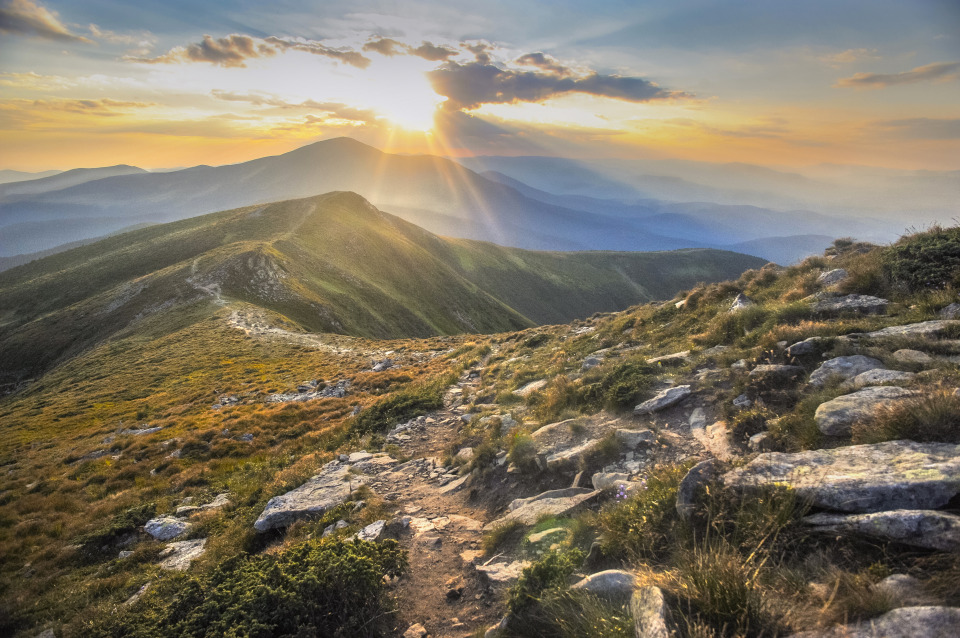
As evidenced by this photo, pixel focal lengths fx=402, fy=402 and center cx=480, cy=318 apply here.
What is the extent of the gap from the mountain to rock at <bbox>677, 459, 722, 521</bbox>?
5667cm

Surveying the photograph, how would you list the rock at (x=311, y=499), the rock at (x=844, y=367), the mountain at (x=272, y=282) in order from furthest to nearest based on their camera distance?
the mountain at (x=272, y=282) → the rock at (x=311, y=499) → the rock at (x=844, y=367)

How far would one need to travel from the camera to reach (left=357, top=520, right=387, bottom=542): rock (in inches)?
304

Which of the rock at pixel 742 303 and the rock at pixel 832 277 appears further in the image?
the rock at pixel 742 303

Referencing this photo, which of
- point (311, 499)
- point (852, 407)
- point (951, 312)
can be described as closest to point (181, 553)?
point (311, 499)

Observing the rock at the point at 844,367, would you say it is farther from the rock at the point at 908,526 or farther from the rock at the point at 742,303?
the rock at the point at 742,303

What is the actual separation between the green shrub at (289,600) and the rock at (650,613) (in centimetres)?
360

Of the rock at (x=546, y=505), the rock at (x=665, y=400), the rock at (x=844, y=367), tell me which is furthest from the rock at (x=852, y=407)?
the rock at (x=546, y=505)

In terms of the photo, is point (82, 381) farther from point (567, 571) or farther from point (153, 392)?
point (567, 571)

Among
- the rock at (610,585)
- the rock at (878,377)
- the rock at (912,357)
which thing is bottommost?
the rock at (610,585)

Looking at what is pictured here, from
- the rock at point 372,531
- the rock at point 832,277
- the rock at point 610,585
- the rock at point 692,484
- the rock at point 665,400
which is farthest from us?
the rock at point 832,277

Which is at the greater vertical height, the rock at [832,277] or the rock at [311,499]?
the rock at [832,277]

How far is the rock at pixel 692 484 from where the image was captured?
195 inches

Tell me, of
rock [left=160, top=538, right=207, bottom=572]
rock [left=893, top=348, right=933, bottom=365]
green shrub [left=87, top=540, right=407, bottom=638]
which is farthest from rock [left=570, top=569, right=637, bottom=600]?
rock [left=160, top=538, right=207, bottom=572]

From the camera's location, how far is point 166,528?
34.4 ft
